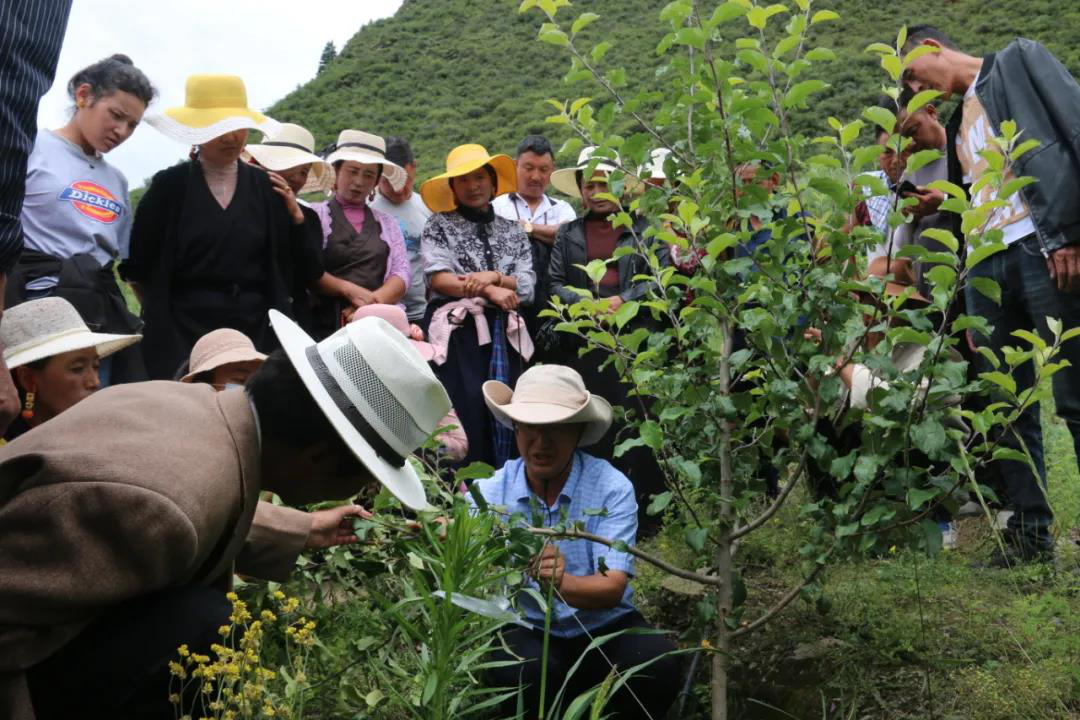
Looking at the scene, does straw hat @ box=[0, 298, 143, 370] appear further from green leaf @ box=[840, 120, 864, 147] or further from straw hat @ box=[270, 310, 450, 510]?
green leaf @ box=[840, 120, 864, 147]

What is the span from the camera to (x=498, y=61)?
48.0 metres

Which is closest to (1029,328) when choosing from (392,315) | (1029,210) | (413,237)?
(1029,210)

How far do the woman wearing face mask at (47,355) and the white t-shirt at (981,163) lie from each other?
310 cm

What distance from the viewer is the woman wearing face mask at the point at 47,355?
Answer: 11.7 feet

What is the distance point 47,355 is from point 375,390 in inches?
62.2

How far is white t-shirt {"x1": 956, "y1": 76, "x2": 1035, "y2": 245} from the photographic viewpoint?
12.8ft

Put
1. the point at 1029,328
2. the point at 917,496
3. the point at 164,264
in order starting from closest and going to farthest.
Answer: the point at 917,496
the point at 1029,328
the point at 164,264

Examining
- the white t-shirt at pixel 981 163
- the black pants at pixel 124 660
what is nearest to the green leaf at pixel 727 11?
the white t-shirt at pixel 981 163

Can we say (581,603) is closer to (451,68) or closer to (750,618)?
(750,618)

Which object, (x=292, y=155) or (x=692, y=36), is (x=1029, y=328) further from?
(x=292, y=155)

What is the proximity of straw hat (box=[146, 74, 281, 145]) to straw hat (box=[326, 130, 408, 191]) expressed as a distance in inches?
21.9

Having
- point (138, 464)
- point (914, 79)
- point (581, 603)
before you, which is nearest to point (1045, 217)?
point (914, 79)

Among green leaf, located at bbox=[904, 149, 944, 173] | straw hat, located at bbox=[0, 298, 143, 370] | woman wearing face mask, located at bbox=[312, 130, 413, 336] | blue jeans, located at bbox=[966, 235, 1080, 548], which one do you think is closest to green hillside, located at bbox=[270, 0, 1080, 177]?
woman wearing face mask, located at bbox=[312, 130, 413, 336]

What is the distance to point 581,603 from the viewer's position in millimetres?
3295
